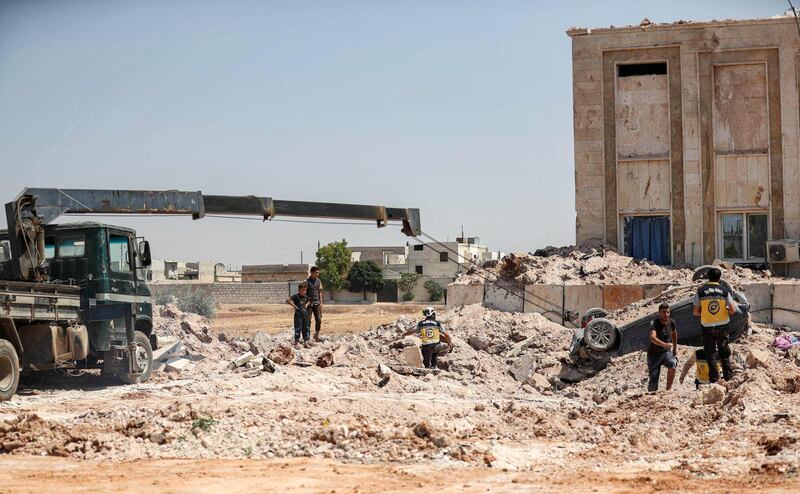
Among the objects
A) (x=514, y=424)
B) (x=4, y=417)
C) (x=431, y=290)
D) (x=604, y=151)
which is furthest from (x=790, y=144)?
(x=431, y=290)

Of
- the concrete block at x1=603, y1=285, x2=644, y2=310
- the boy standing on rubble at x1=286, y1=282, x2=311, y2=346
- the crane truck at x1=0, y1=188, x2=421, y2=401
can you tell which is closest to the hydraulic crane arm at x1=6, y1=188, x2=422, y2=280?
the crane truck at x1=0, y1=188, x2=421, y2=401

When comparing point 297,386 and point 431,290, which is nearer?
point 297,386

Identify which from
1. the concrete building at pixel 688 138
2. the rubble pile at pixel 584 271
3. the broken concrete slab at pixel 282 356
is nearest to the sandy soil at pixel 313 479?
the broken concrete slab at pixel 282 356

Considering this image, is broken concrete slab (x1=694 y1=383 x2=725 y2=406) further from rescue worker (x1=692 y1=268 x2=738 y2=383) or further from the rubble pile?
the rubble pile

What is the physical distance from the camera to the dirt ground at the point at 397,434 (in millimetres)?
9633

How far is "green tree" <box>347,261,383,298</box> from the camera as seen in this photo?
255 feet

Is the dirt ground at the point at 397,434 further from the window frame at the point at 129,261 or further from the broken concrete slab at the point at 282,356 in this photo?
the window frame at the point at 129,261

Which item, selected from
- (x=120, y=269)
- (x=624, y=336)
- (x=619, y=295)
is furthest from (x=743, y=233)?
(x=120, y=269)

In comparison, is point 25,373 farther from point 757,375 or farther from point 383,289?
point 383,289

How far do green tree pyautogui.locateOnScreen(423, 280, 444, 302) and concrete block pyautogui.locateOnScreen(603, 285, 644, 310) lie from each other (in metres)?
50.2

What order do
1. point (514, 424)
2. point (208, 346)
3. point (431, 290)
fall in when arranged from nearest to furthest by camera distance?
point (514, 424), point (208, 346), point (431, 290)

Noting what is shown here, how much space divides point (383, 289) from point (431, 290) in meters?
4.82

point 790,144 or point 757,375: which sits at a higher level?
point 790,144

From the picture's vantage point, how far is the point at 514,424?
12703 millimetres
